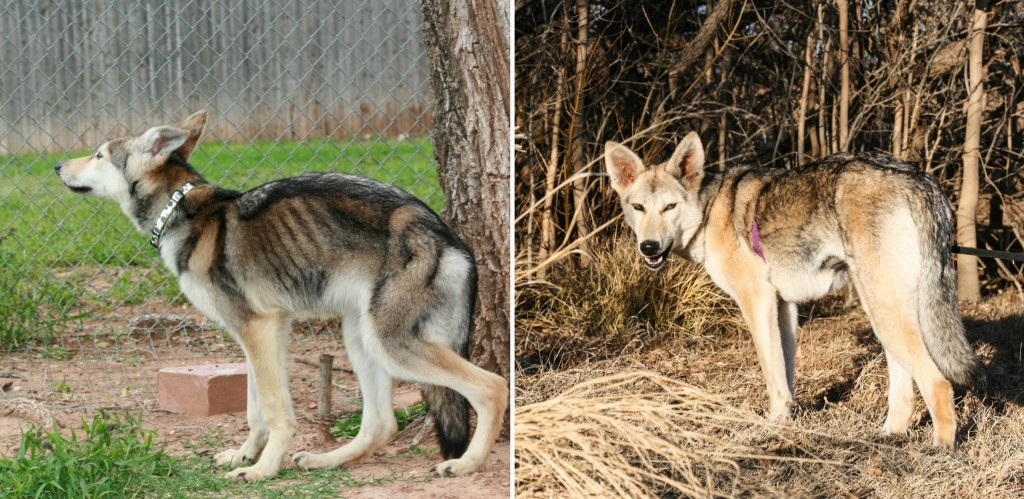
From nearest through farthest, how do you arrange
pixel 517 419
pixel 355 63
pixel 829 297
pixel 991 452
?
pixel 517 419
pixel 991 452
pixel 829 297
pixel 355 63

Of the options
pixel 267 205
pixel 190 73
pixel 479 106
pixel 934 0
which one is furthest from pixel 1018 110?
pixel 190 73

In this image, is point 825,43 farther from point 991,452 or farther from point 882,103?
point 991,452

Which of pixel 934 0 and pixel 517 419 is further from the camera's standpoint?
pixel 934 0

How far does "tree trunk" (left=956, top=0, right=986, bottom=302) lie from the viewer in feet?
18.7

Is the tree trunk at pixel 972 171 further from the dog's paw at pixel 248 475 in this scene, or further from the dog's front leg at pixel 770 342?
the dog's paw at pixel 248 475

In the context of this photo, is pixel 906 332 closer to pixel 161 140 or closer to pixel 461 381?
pixel 461 381

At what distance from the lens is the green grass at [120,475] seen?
3184 mm

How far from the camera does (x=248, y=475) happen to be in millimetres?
3537

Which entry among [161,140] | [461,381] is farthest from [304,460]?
[161,140]

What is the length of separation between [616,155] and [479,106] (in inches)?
32.9

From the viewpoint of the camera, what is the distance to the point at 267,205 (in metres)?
3.72

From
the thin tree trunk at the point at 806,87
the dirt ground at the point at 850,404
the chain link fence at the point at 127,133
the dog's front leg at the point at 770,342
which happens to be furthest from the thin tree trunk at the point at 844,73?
the chain link fence at the point at 127,133

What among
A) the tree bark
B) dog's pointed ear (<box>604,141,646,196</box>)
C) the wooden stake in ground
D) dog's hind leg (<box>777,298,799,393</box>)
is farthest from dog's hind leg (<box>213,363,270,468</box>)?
the tree bark

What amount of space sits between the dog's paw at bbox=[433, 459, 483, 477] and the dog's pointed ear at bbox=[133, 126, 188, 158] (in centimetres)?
149
